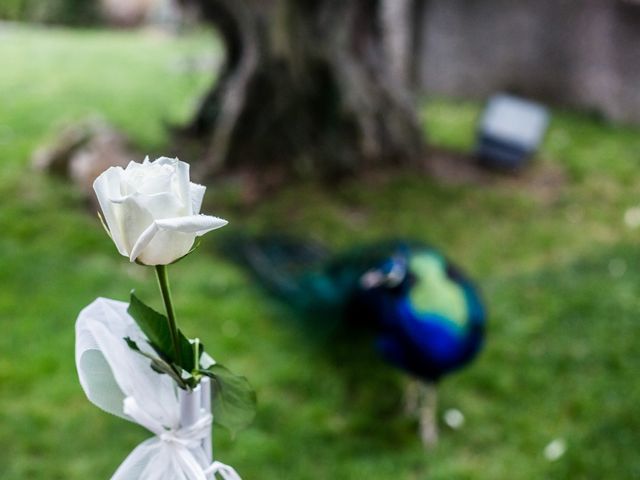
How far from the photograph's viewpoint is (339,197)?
13.3 feet

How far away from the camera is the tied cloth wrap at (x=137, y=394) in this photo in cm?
79

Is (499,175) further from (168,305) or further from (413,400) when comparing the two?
(168,305)

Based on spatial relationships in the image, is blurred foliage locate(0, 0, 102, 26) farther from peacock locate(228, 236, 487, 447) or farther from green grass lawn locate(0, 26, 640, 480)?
peacock locate(228, 236, 487, 447)

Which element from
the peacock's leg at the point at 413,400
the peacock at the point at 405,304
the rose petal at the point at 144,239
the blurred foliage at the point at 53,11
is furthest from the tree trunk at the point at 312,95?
the blurred foliage at the point at 53,11

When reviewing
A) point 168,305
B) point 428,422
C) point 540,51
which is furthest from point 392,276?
point 540,51

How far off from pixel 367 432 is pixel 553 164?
2824mm

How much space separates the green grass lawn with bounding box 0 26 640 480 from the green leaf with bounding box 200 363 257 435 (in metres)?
1.45

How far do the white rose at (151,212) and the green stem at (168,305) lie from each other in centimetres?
4

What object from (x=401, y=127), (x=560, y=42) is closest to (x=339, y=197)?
(x=401, y=127)

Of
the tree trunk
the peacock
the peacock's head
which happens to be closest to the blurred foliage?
the tree trunk

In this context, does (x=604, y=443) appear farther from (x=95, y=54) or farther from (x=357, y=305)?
(x=95, y=54)

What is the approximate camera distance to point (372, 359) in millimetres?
2717

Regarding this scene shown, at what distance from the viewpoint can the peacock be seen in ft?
7.05

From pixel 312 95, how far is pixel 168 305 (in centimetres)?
350
